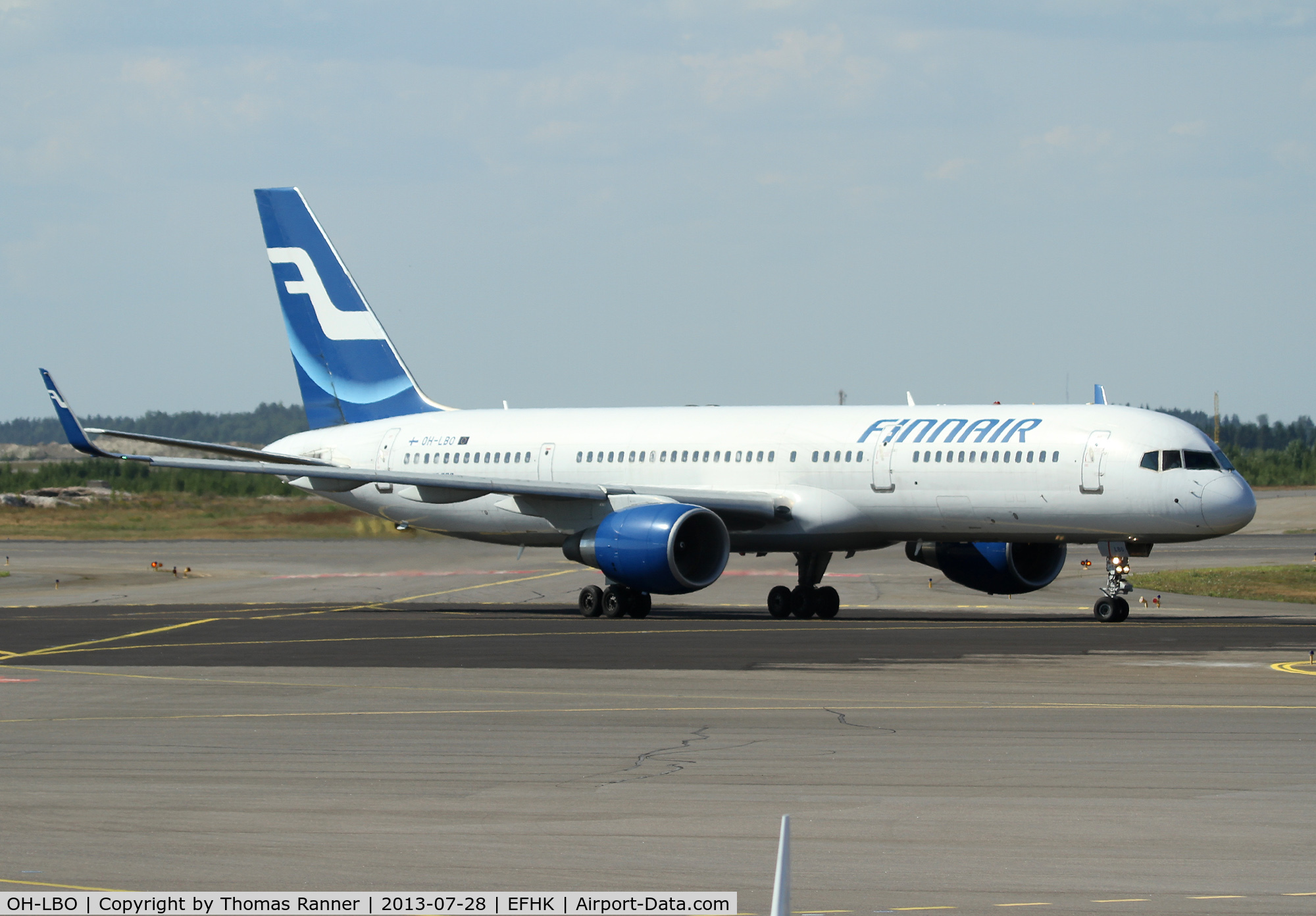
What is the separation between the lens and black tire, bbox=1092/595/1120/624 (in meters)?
33.9

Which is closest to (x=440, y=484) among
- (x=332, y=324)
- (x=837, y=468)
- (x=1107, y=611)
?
(x=837, y=468)

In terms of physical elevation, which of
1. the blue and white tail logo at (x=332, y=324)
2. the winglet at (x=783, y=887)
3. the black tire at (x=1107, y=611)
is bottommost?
the winglet at (x=783, y=887)

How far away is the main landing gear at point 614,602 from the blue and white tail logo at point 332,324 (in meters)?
11.3

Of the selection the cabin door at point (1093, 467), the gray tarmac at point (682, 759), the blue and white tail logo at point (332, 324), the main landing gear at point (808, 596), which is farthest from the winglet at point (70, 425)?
the cabin door at point (1093, 467)

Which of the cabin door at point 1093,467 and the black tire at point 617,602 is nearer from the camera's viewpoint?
the cabin door at point 1093,467

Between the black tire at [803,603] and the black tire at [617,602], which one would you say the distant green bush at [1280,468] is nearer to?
the black tire at [803,603]

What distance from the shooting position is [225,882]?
11.2 meters

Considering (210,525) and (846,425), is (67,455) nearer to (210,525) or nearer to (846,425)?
(210,525)

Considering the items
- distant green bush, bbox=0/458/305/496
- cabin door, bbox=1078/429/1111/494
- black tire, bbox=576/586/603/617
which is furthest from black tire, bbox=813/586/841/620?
distant green bush, bbox=0/458/305/496

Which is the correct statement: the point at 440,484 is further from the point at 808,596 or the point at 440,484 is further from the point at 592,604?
the point at 808,596

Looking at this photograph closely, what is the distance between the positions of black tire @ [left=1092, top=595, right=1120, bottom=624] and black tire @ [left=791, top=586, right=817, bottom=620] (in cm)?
672

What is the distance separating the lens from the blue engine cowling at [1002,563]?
38.2 metres

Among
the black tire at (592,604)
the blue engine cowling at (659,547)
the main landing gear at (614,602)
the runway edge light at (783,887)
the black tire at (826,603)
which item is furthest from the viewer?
the black tire at (826,603)

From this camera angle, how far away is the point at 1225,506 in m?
32.8
